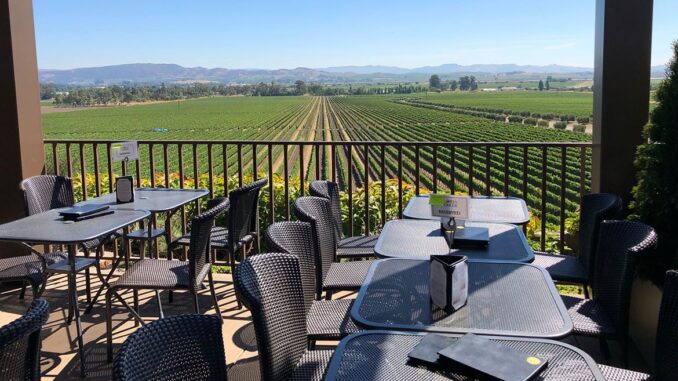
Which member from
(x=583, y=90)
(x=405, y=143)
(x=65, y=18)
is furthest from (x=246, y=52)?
(x=405, y=143)

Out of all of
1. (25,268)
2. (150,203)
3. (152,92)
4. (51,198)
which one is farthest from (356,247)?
(152,92)

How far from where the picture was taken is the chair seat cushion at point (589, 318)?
269 cm

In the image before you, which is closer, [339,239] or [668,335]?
[668,335]

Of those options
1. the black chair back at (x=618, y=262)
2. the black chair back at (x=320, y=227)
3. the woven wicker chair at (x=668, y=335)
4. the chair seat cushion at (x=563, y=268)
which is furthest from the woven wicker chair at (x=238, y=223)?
the woven wicker chair at (x=668, y=335)

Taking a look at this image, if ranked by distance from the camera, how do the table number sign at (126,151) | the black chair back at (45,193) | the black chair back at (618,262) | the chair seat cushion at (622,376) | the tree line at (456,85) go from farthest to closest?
the tree line at (456,85) < the table number sign at (126,151) < the black chair back at (45,193) < the black chair back at (618,262) < the chair seat cushion at (622,376)

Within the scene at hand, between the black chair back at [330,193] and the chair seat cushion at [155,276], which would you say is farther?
the black chair back at [330,193]

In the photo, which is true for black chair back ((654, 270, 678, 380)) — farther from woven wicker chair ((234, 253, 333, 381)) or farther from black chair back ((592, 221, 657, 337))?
woven wicker chair ((234, 253, 333, 381))

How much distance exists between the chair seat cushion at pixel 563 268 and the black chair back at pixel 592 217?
40mm

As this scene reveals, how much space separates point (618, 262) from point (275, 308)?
153cm

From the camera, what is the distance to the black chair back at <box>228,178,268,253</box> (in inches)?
158

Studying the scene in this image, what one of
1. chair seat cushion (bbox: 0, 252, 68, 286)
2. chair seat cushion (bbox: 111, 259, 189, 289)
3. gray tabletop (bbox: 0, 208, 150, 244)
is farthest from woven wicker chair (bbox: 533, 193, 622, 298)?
chair seat cushion (bbox: 0, 252, 68, 286)

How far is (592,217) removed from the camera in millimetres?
3459

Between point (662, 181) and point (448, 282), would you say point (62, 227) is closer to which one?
point (448, 282)

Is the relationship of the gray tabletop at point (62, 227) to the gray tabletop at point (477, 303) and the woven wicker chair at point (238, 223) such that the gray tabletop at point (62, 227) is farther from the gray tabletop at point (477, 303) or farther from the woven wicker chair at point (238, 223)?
the gray tabletop at point (477, 303)
